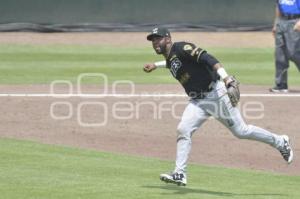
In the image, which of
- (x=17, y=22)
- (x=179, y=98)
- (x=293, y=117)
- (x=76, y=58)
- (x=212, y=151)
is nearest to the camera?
(x=212, y=151)

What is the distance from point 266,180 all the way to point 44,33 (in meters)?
11.6

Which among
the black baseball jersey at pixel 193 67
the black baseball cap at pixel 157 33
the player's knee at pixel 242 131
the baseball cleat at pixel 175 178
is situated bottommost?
the baseball cleat at pixel 175 178

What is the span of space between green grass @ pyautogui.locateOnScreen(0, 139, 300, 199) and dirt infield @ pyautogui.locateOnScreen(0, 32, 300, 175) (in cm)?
58

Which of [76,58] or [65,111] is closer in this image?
[65,111]

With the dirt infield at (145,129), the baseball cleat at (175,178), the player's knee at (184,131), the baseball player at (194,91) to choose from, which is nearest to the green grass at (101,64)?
the dirt infield at (145,129)

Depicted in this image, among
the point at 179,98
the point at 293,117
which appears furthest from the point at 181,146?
the point at 179,98

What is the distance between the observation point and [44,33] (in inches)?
809

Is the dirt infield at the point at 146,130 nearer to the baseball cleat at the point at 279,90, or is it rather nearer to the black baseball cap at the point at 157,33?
the baseball cleat at the point at 279,90

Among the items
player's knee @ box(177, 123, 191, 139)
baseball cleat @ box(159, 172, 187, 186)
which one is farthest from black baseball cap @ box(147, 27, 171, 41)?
baseball cleat @ box(159, 172, 187, 186)

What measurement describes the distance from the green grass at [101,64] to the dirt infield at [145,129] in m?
0.86

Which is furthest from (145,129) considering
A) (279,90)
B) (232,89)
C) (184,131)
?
(232,89)

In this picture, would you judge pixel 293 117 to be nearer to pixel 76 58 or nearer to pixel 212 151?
pixel 212 151

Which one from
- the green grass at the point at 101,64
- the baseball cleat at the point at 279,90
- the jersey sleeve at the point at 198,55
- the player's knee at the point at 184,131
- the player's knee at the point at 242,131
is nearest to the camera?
the jersey sleeve at the point at 198,55

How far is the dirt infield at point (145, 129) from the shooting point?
11289mm
